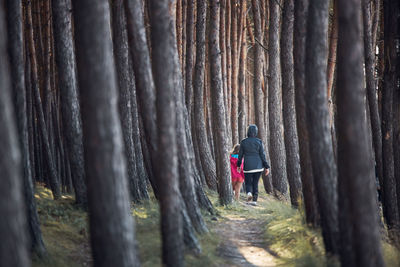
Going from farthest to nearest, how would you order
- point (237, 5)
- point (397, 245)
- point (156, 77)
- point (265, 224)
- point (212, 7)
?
point (237, 5)
point (212, 7)
point (265, 224)
point (397, 245)
point (156, 77)

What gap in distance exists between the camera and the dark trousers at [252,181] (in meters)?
13.9

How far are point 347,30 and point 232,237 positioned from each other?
15.1 ft

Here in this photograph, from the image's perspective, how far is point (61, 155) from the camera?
16859mm

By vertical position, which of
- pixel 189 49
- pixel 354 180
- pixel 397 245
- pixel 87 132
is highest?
pixel 189 49

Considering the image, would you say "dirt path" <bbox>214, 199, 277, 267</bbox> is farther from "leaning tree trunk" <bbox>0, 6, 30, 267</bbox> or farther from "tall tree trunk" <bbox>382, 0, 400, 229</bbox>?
"leaning tree trunk" <bbox>0, 6, 30, 267</bbox>

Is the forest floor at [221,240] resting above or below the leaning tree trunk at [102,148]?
below

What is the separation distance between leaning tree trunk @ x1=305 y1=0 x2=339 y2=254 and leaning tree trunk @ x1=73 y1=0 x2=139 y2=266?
3.08 meters

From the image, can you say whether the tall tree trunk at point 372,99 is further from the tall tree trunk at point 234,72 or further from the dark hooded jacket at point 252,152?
the tall tree trunk at point 234,72

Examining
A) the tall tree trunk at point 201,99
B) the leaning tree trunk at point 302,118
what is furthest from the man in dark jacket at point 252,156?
the leaning tree trunk at point 302,118

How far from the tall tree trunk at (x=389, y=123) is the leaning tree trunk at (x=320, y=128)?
3.01 m

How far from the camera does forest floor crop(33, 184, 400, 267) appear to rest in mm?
7133

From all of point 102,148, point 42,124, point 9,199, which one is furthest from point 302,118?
point 42,124

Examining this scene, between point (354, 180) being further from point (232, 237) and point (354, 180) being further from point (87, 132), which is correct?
point (232, 237)

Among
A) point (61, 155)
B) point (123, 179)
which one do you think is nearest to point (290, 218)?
point (123, 179)
